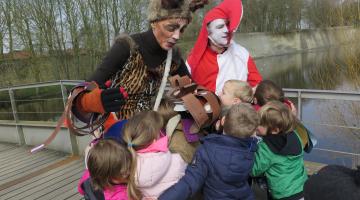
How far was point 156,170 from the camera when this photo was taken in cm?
165

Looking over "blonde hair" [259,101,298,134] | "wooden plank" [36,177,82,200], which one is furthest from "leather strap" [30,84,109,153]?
"wooden plank" [36,177,82,200]

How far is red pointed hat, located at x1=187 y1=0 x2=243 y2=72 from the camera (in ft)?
8.05

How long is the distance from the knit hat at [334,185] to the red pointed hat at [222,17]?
5.22 feet

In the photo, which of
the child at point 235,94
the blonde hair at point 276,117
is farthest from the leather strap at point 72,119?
the blonde hair at point 276,117

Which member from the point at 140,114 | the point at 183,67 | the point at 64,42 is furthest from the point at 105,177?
the point at 64,42

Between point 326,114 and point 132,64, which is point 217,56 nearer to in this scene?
point 132,64

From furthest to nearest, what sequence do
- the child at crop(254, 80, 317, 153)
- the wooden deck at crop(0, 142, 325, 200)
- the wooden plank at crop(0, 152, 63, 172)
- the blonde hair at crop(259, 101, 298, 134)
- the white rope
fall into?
the wooden plank at crop(0, 152, 63, 172), the wooden deck at crop(0, 142, 325, 200), the child at crop(254, 80, 317, 153), the blonde hair at crop(259, 101, 298, 134), the white rope

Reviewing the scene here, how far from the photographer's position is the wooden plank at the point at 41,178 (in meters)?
3.74

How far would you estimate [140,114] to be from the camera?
1680 mm

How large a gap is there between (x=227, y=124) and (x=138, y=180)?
52 centimetres

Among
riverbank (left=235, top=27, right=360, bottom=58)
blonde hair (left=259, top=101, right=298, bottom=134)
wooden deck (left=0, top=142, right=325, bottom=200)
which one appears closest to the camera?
blonde hair (left=259, top=101, right=298, bottom=134)

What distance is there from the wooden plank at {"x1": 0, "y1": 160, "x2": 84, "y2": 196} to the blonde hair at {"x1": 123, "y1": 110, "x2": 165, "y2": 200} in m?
2.55

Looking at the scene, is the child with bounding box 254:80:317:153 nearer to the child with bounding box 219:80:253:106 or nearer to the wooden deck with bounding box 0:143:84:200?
the child with bounding box 219:80:253:106

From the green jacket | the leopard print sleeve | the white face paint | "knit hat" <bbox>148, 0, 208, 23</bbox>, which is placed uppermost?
"knit hat" <bbox>148, 0, 208, 23</bbox>
